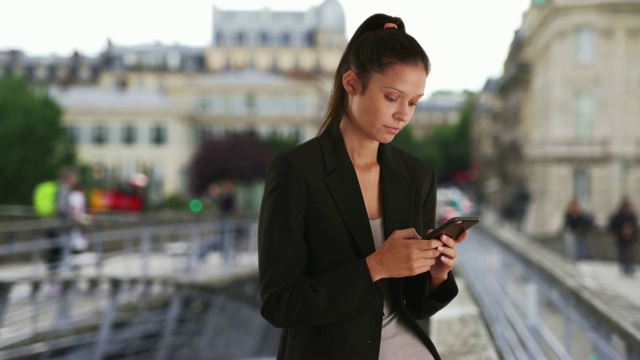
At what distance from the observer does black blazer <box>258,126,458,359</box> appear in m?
1.47

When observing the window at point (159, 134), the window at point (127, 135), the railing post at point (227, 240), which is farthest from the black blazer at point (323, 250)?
the window at point (127, 135)

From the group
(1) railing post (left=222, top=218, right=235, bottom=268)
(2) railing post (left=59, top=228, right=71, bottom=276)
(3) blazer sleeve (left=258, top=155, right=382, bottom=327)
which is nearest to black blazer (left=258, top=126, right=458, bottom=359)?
(3) blazer sleeve (left=258, top=155, right=382, bottom=327)

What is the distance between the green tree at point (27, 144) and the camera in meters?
44.4

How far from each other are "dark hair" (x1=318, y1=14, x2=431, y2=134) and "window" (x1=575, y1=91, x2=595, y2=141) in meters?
35.5

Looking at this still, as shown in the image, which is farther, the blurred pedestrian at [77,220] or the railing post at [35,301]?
the blurred pedestrian at [77,220]

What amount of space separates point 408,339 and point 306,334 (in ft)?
0.60

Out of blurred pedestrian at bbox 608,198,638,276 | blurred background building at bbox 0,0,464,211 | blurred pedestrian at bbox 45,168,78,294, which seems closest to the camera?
blurred pedestrian at bbox 45,168,78,294

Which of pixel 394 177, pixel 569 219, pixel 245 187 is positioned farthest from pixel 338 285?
pixel 245 187

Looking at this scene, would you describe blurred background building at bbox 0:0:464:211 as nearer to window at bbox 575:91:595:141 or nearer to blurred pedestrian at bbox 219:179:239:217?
window at bbox 575:91:595:141

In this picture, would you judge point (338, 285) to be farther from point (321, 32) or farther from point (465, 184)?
point (321, 32)

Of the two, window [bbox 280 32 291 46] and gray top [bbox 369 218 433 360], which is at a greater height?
window [bbox 280 32 291 46]

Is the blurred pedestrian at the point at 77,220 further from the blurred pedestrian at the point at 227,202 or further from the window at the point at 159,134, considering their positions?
the window at the point at 159,134

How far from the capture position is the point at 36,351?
270 inches

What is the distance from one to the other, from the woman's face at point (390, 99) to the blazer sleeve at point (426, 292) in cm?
16
